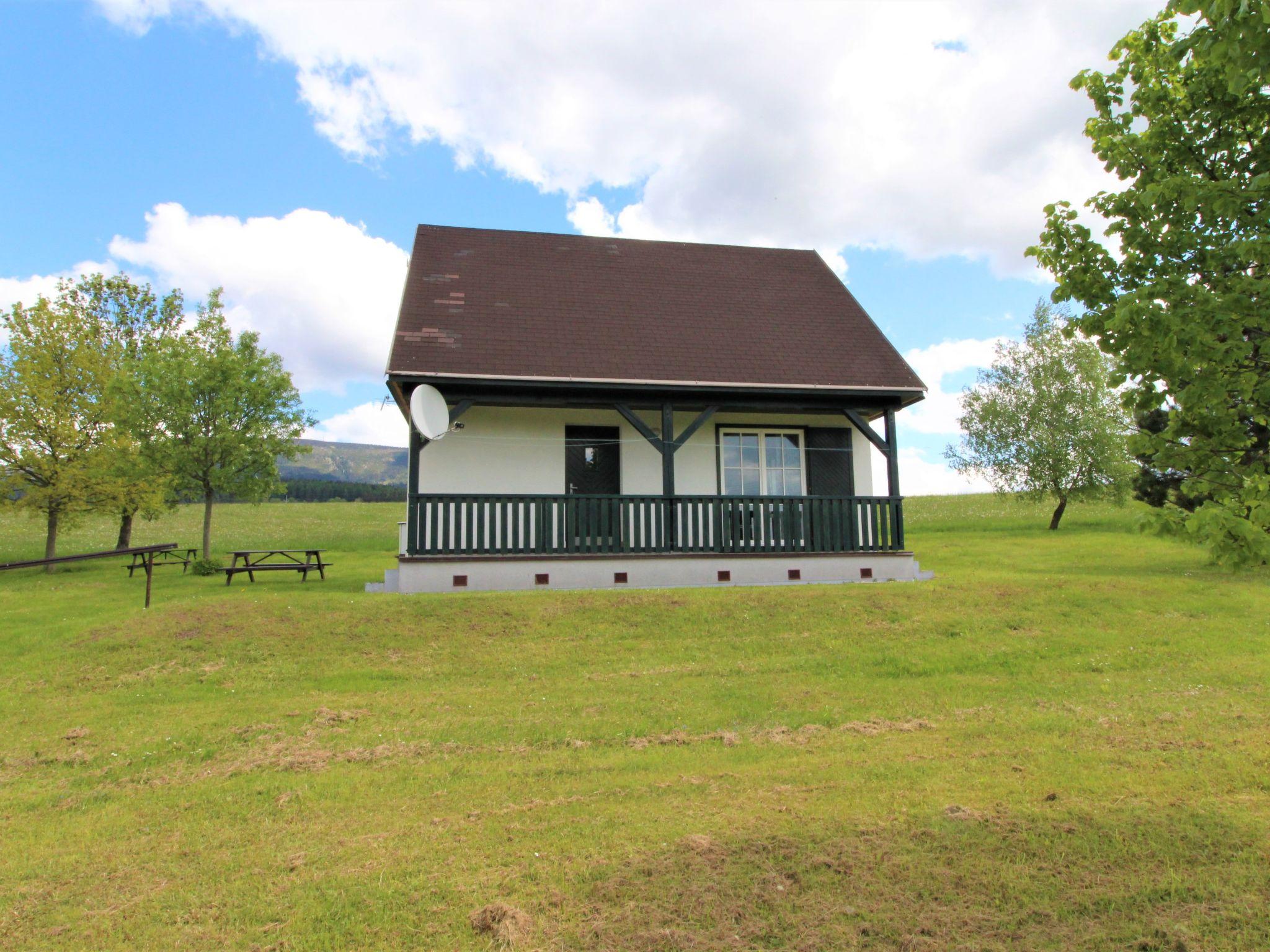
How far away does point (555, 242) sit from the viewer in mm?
17125

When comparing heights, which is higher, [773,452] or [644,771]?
[773,452]

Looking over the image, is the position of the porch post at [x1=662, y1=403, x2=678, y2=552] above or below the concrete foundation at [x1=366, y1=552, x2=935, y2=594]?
above

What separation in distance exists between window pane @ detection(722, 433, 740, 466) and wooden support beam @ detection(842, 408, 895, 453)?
6.70 ft

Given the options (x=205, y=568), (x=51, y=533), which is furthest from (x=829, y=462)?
(x=51, y=533)

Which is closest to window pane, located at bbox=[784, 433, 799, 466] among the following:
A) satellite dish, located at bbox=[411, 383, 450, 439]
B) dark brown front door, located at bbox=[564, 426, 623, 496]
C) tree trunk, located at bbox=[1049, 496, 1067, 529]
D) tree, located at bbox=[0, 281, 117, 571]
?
dark brown front door, located at bbox=[564, 426, 623, 496]

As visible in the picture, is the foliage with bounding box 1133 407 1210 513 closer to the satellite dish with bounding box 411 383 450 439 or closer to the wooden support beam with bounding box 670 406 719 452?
the wooden support beam with bounding box 670 406 719 452

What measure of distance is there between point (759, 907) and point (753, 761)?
2.23m

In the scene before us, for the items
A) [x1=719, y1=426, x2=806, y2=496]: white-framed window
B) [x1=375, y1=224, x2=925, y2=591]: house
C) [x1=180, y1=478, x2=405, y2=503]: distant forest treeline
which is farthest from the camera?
A: [x1=180, y1=478, x2=405, y2=503]: distant forest treeline

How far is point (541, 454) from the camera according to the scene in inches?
551

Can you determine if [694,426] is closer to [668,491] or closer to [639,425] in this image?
[639,425]

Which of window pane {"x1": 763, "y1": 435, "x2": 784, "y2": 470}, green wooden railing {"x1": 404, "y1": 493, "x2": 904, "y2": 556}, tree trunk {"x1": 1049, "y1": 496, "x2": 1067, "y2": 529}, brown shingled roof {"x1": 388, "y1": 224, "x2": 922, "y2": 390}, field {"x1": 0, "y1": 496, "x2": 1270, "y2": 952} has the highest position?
brown shingled roof {"x1": 388, "y1": 224, "x2": 922, "y2": 390}

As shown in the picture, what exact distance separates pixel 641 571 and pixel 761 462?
3.49 metres

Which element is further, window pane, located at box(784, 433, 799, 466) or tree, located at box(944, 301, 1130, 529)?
tree, located at box(944, 301, 1130, 529)

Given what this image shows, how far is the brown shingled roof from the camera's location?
523 inches
